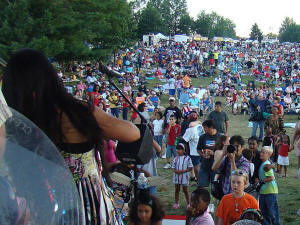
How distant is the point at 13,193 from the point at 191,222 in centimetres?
357

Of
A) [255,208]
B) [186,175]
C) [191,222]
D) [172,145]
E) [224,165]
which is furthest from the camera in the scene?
[172,145]

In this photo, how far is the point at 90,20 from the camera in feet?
64.5

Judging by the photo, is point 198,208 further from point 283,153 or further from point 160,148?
point 283,153

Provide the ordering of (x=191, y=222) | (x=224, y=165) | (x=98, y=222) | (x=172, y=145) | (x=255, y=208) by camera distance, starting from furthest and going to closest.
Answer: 1. (x=172, y=145)
2. (x=224, y=165)
3. (x=191, y=222)
4. (x=255, y=208)
5. (x=98, y=222)

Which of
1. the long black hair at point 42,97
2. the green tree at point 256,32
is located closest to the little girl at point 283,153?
the long black hair at point 42,97

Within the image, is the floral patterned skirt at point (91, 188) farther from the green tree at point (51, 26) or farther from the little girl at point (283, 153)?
the green tree at point (51, 26)

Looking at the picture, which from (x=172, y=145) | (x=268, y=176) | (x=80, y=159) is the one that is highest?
(x=80, y=159)

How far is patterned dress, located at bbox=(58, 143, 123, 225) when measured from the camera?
5.01 feet

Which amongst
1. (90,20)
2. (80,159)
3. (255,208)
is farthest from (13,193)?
(90,20)

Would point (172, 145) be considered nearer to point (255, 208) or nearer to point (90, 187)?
point (255, 208)

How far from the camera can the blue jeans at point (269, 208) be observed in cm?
510

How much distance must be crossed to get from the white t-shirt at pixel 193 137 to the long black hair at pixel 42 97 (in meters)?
6.28

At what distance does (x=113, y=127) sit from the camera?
60.9 inches

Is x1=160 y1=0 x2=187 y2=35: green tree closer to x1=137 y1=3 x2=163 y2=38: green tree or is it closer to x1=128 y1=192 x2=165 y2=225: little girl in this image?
x1=137 y1=3 x2=163 y2=38: green tree
